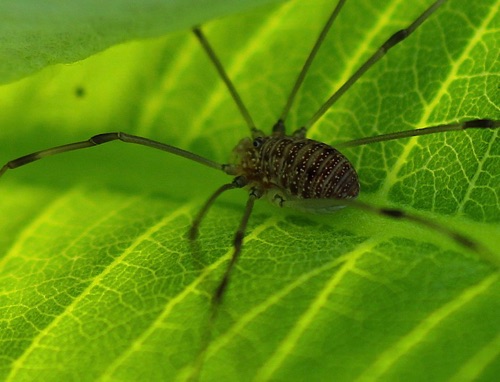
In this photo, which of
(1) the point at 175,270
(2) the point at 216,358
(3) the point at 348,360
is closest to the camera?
(3) the point at 348,360

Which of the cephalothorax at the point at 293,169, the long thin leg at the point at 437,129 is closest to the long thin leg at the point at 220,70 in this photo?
the cephalothorax at the point at 293,169

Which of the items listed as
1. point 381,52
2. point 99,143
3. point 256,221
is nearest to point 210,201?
point 256,221

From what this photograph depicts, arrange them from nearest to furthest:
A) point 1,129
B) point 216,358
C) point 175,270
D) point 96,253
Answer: point 216,358 < point 175,270 < point 96,253 < point 1,129

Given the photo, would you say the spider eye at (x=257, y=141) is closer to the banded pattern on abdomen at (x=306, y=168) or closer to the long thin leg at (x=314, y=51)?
the banded pattern on abdomen at (x=306, y=168)

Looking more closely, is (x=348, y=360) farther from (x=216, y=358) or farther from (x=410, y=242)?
(x=410, y=242)

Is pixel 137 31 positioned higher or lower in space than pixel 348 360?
higher

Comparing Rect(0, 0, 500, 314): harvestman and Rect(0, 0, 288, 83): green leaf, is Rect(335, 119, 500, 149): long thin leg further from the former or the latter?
Rect(0, 0, 288, 83): green leaf

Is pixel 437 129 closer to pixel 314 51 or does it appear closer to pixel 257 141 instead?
pixel 314 51

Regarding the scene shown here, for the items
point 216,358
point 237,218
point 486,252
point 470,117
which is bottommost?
point 216,358

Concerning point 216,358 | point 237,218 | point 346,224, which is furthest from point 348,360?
point 237,218
